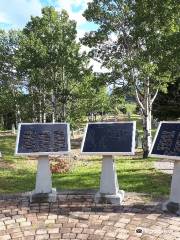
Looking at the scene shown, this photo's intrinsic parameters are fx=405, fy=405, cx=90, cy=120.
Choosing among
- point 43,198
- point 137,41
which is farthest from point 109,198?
point 137,41

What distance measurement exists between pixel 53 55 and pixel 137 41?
7939 millimetres

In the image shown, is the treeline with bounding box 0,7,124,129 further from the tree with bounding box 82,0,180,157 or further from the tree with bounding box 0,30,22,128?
the tree with bounding box 82,0,180,157

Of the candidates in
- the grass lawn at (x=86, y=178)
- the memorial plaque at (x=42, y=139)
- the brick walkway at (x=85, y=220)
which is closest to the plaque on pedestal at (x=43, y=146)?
the memorial plaque at (x=42, y=139)

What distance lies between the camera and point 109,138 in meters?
10.9

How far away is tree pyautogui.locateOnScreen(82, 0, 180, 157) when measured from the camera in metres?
19.2

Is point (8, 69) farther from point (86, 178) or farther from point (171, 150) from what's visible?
point (171, 150)

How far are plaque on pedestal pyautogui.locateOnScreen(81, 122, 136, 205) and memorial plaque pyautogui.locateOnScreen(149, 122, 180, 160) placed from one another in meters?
0.62

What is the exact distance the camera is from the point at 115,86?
21562mm

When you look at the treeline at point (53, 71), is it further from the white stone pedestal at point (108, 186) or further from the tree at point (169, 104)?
the white stone pedestal at point (108, 186)

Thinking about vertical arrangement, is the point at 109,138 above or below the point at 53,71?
below

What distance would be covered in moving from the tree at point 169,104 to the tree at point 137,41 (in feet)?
49.5

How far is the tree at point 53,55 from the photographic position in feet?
89.1

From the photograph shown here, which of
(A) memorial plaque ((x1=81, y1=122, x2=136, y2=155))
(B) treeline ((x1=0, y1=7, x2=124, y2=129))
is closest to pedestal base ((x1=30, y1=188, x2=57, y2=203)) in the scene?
(A) memorial plaque ((x1=81, y1=122, x2=136, y2=155))

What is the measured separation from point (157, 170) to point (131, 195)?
5.34 m
